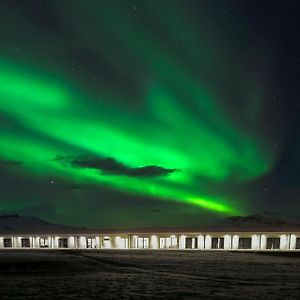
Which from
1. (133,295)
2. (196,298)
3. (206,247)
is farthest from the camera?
(206,247)

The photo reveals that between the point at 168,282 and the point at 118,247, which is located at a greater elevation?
the point at 168,282

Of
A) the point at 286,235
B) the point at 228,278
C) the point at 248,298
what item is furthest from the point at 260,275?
the point at 286,235

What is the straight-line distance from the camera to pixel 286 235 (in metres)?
133

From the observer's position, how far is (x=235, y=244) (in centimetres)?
14300

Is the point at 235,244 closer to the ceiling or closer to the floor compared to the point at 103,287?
closer to the floor

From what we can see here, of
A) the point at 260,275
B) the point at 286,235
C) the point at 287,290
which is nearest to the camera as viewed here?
the point at 287,290

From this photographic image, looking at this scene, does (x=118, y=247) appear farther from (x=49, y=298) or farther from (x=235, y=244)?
(x=49, y=298)

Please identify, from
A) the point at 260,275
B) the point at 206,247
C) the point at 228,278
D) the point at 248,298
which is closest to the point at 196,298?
the point at 248,298

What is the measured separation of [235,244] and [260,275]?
94.3 metres

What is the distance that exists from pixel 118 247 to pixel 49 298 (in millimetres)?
131127

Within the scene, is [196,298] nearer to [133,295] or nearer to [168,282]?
[133,295]

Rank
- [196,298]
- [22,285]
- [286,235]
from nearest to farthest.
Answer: [196,298], [22,285], [286,235]

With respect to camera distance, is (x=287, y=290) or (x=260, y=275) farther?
(x=260, y=275)

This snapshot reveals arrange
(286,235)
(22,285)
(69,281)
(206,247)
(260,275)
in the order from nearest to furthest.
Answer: (22,285), (69,281), (260,275), (286,235), (206,247)
